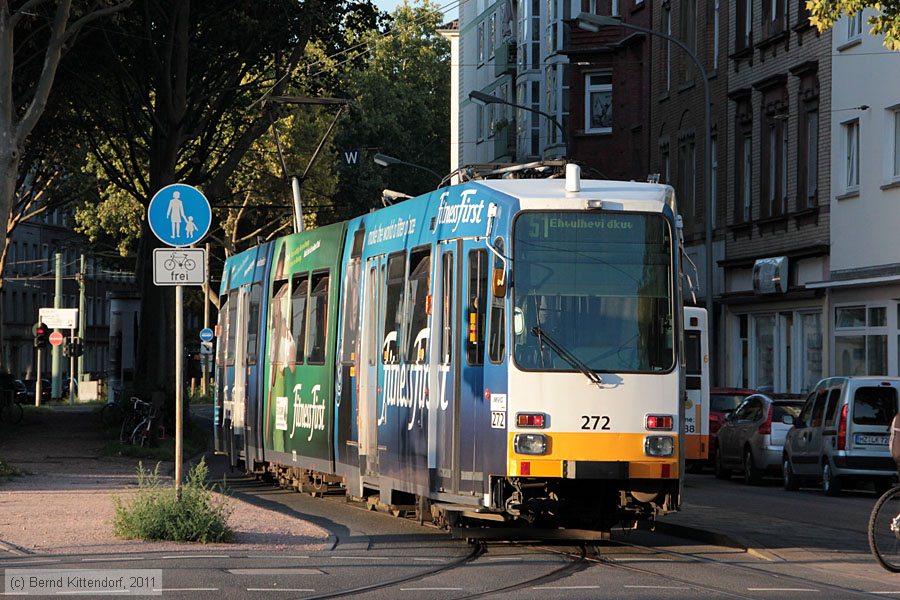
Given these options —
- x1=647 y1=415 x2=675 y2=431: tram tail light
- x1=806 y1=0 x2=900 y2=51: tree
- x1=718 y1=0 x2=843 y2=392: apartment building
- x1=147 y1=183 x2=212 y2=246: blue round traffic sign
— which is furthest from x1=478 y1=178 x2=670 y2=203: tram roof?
x1=718 y1=0 x2=843 y2=392: apartment building

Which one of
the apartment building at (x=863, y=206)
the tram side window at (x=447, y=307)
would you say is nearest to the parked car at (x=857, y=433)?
the apartment building at (x=863, y=206)

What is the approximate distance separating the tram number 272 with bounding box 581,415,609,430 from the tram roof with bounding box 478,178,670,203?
1.94 metres

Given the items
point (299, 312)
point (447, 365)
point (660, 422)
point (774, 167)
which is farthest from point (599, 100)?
point (660, 422)

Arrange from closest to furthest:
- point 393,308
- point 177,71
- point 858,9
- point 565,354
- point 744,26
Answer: point 565,354
point 393,308
point 858,9
point 177,71
point 744,26

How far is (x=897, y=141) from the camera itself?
3588cm

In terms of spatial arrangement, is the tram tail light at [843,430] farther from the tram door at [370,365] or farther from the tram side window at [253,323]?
the tram door at [370,365]

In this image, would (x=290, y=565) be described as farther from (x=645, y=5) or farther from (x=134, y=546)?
(x=645, y=5)

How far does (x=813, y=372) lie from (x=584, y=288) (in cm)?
2595

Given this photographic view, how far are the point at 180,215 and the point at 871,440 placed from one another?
44.9 feet

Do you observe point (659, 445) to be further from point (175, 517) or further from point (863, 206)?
point (863, 206)

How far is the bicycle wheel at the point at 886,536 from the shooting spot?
48.4 feet

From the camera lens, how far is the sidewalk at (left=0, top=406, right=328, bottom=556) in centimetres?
1520

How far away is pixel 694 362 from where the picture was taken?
2717cm

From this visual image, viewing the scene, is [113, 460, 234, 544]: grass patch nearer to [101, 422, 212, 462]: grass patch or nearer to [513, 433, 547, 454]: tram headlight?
[513, 433, 547, 454]: tram headlight
